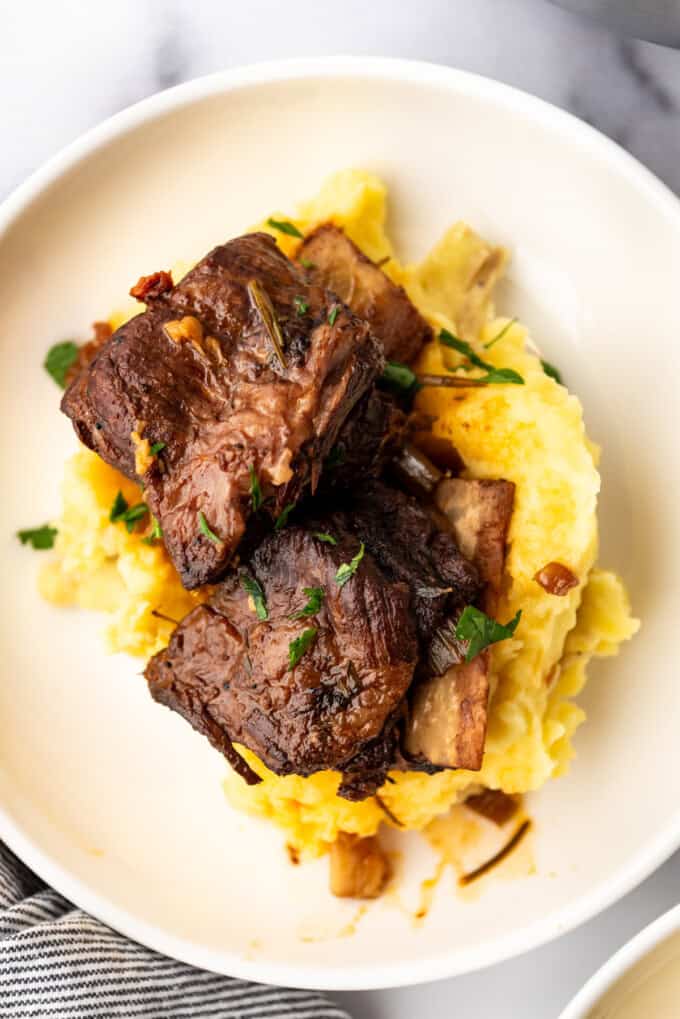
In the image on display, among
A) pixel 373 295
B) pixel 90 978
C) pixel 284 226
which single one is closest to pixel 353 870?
pixel 90 978

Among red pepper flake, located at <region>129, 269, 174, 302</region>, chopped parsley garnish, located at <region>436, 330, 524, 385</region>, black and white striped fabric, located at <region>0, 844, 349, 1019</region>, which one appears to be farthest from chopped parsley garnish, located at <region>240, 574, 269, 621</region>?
black and white striped fabric, located at <region>0, 844, 349, 1019</region>

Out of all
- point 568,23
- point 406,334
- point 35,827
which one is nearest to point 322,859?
Answer: point 35,827

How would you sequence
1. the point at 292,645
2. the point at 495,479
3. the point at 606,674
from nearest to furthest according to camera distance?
the point at 292,645 < the point at 495,479 < the point at 606,674

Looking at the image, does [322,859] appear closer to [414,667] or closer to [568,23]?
[414,667]

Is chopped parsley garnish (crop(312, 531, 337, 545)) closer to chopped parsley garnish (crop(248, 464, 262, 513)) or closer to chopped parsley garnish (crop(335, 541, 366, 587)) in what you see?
chopped parsley garnish (crop(335, 541, 366, 587))

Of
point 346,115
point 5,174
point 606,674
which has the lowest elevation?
point 606,674

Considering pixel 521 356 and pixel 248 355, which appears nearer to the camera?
pixel 248 355

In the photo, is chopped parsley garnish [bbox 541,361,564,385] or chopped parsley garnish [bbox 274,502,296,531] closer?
chopped parsley garnish [bbox 274,502,296,531]
